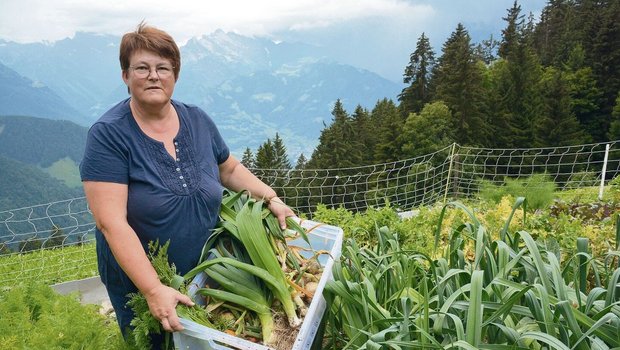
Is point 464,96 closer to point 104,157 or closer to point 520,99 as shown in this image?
point 520,99

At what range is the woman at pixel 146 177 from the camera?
161 cm

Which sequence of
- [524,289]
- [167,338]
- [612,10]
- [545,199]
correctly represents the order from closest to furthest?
[524,289] → [167,338] → [545,199] → [612,10]

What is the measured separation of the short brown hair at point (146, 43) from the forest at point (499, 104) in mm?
34600

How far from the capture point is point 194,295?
1561 millimetres

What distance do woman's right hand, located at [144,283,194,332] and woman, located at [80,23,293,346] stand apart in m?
0.02

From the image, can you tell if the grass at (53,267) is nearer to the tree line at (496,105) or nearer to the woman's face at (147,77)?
the woman's face at (147,77)

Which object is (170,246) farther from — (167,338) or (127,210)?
(167,338)

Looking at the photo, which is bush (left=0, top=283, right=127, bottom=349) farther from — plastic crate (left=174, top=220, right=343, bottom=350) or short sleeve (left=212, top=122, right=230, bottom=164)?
short sleeve (left=212, top=122, right=230, bottom=164)

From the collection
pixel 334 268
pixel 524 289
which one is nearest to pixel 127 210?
pixel 334 268

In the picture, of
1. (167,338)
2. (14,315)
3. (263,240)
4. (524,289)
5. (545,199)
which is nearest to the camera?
(524,289)

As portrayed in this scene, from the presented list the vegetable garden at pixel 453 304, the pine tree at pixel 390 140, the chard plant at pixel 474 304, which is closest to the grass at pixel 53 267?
the vegetable garden at pixel 453 304

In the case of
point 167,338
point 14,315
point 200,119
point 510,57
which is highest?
point 510,57

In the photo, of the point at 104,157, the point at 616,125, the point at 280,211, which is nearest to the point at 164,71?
the point at 104,157

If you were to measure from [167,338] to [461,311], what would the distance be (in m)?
0.83
